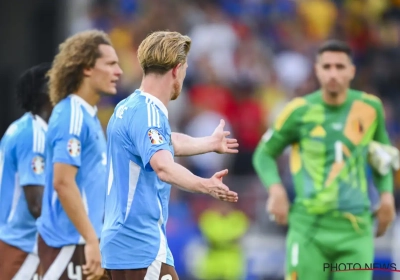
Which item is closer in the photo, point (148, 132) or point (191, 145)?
point (148, 132)

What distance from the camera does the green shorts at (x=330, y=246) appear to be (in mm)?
8156

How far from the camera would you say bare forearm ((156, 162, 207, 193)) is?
5066mm

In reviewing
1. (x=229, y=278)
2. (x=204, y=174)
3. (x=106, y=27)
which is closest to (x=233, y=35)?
(x=106, y=27)

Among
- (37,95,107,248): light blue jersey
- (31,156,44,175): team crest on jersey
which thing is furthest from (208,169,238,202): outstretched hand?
(31,156,44,175): team crest on jersey

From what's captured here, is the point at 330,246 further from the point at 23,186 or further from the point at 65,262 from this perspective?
the point at 23,186

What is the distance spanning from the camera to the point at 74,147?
22.1 feet

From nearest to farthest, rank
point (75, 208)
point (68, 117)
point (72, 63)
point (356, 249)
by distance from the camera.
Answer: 1. point (75, 208)
2. point (68, 117)
3. point (72, 63)
4. point (356, 249)

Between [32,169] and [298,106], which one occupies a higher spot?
[298,106]

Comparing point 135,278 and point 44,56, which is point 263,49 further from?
point 135,278

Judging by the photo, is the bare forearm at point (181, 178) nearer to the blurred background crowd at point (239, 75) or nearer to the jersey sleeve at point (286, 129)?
the jersey sleeve at point (286, 129)

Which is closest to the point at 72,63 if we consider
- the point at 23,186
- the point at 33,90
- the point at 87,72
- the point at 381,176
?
the point at 87,72

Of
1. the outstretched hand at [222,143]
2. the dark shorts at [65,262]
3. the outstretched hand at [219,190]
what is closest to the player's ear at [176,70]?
the outstretched hand at [222,143]

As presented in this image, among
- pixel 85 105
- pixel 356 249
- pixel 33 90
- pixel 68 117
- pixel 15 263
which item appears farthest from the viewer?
pixel 356 249

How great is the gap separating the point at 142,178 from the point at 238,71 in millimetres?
10254
